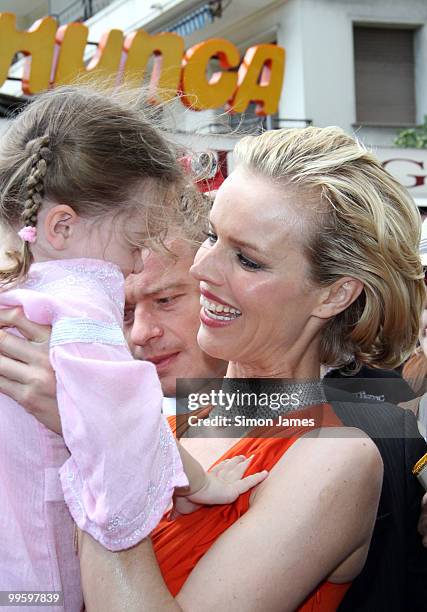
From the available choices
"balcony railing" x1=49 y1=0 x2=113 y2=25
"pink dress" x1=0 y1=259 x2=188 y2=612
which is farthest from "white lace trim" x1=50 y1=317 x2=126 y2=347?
"balcony railing" x1=49 y1=0 x2=113 y2=25

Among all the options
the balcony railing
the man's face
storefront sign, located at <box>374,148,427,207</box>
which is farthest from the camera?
the balcony railing

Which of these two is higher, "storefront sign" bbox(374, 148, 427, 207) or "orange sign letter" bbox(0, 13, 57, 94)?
"orange sign letter" bbox(0, 13, 57, 94)

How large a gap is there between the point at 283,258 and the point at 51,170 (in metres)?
0.56

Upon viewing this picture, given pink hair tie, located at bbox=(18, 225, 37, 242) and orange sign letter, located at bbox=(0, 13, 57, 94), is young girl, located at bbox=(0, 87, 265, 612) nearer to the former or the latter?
pink hair tie, located at bbox=(18, 225, 37, 242)

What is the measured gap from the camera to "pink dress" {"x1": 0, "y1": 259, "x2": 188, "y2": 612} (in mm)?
1618

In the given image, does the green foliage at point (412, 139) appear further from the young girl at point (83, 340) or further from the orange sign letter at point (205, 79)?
the young girl at point (83, 340)

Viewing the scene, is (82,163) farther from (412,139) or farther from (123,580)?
(412,139)

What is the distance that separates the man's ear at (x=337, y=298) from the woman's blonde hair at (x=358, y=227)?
0.10ft

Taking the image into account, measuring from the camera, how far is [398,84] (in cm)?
1314

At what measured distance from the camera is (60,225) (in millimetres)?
1904

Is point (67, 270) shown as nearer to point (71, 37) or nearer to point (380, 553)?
point (380, 553)

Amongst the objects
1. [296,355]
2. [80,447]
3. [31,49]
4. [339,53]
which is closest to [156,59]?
[31,49]

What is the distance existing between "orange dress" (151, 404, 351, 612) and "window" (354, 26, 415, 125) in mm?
11555

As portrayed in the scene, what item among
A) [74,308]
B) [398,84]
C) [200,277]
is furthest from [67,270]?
[398,84]
